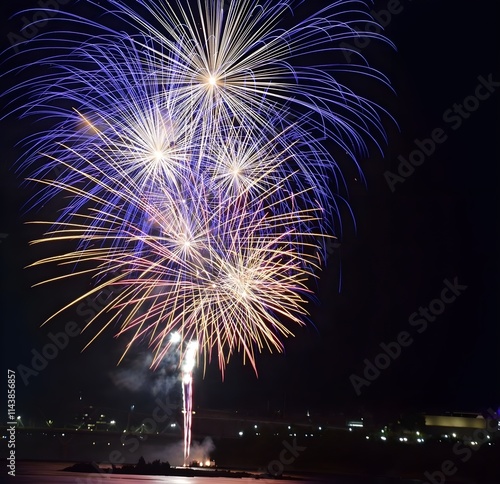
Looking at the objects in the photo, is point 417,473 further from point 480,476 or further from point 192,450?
point 192,450

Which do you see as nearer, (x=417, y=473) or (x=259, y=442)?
(x=417, y=473)

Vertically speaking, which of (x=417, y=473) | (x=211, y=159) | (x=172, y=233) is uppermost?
(x=211, y=159)

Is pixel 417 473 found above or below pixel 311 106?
below

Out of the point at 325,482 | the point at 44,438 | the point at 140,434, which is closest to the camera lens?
the point at 325,482

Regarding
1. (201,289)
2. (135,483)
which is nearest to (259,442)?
(135,483)

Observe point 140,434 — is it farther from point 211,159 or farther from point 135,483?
point 211,159

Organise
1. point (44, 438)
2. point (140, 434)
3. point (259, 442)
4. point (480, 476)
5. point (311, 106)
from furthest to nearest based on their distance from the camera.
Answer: point (140, 434) < point (44, 438) < point (259, 442) < point (480, 476) < point (311, 106)

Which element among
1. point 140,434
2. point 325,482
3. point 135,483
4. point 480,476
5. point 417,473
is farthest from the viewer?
point 140,434

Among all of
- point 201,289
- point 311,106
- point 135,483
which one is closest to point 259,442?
point 135,483

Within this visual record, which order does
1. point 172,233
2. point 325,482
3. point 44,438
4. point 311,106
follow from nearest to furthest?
point 311,106
point 172,233
point 325,482
point 44,438
